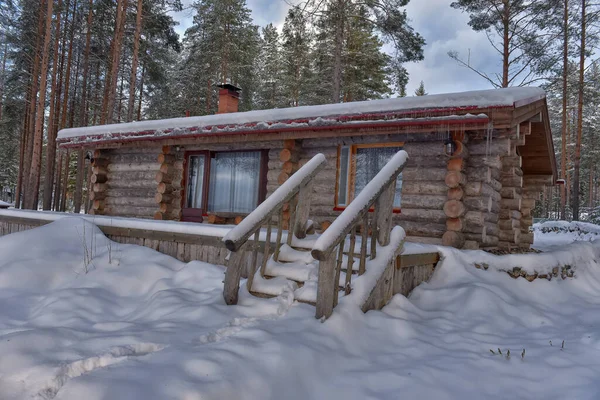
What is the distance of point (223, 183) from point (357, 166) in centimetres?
346

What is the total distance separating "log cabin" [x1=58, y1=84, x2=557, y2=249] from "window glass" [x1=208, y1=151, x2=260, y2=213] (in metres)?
0.03

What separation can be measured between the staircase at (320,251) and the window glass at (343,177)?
11.8ft

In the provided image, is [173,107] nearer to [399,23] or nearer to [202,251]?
[399,23]

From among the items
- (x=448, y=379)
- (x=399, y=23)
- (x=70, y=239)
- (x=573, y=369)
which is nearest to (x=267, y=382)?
(x=448, y=379)

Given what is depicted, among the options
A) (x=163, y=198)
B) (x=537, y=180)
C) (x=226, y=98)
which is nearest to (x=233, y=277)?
(x=163, y=198)

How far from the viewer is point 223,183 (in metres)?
9.95

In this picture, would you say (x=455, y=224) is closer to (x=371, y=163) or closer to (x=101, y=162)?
(x=371, y=163)

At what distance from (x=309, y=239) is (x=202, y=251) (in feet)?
5.86

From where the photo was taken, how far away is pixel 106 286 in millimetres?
4988

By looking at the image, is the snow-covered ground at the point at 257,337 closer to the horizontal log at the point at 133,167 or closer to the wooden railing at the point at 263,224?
the wooden railing at the point at 263,224

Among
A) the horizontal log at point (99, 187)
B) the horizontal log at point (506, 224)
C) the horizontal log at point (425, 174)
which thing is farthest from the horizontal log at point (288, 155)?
the horizontal log at point (99, 187)

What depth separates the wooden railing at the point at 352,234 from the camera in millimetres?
3514

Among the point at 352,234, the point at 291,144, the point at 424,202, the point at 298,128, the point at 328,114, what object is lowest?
the point at 352,234

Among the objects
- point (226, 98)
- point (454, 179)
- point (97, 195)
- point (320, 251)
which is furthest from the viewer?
point (226, 98)
